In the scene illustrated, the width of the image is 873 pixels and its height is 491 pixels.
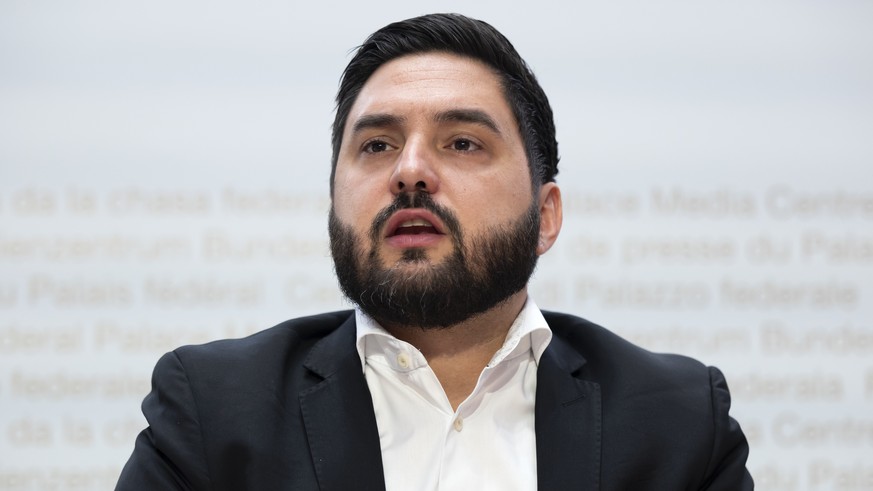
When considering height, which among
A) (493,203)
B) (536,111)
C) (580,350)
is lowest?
(580,350)

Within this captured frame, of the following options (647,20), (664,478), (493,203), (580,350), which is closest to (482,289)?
(493,203)

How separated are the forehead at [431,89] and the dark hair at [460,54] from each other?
2 centimetres

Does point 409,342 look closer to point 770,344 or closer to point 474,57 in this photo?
point 474,57

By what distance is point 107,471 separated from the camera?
133 inches

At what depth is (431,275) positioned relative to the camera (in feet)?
6.79

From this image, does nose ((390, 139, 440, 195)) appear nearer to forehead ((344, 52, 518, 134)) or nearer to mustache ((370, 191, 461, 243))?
mustache ((370, 191, 461, 243))

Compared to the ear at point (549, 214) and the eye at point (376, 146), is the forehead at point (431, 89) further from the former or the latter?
the ear at point (549, 214)

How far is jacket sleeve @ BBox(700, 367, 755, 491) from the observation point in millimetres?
2115

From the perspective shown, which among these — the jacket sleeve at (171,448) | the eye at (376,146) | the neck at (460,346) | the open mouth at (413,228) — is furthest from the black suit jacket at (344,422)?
the eye at (376,146)

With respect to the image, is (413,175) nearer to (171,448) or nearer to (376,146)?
(376,146)

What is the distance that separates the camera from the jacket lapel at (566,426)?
2.03m

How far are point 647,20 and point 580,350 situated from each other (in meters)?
1.92

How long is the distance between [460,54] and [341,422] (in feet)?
3.02

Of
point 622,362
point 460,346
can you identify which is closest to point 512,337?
point 460,346
